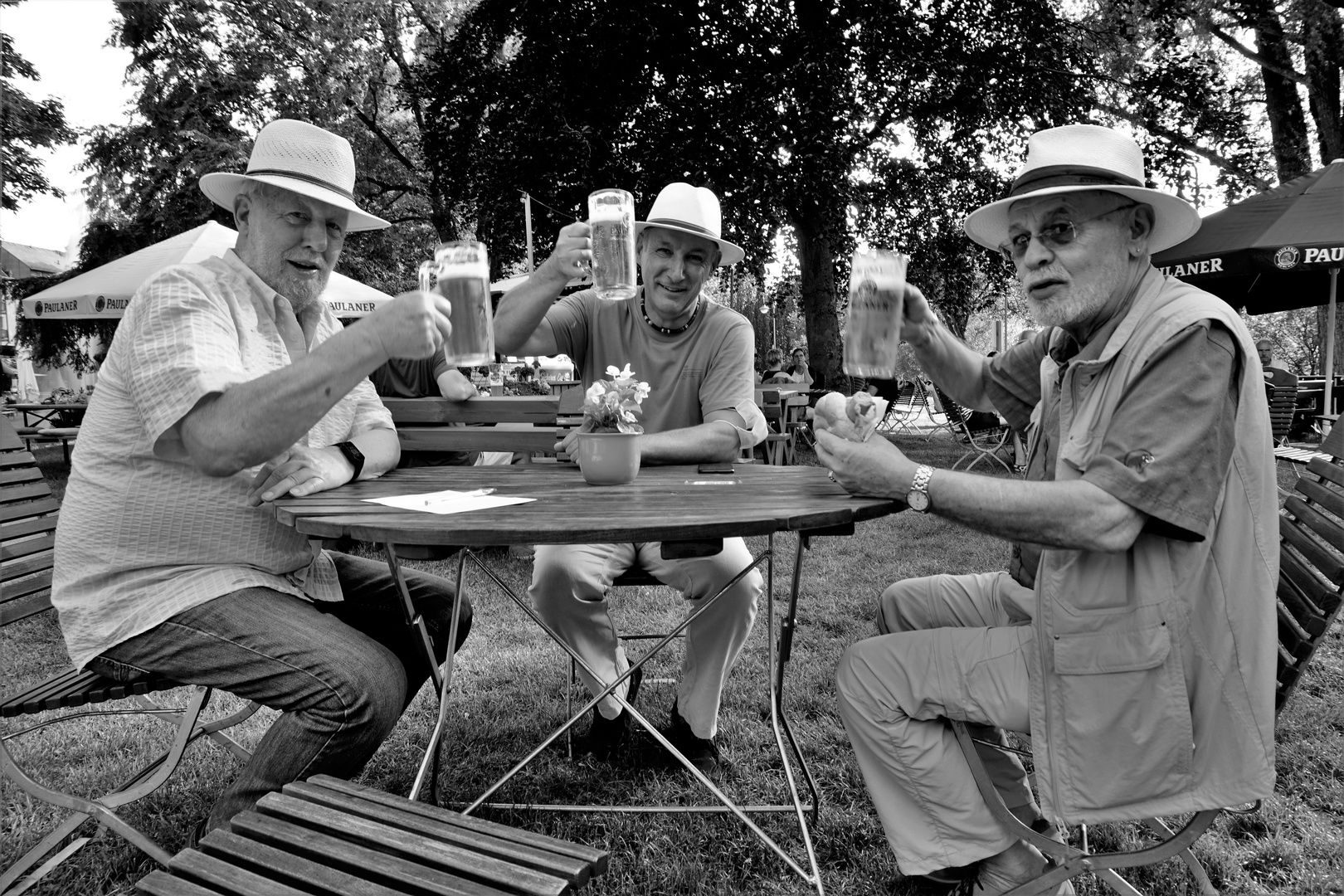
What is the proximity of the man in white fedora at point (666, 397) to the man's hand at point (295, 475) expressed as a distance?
828 millimetres

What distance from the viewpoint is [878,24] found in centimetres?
1124

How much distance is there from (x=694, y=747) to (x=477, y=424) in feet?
10.7

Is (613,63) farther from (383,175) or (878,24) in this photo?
(383,175)

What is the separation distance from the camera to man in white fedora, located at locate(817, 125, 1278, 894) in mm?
1583

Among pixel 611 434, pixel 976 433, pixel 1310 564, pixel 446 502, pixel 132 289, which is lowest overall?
pixel 976 433

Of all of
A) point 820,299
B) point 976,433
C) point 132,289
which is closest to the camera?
point 132,289

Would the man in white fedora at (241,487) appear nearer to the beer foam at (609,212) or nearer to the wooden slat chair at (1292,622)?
the beer foam at (609,212)

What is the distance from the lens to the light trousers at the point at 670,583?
2818mm

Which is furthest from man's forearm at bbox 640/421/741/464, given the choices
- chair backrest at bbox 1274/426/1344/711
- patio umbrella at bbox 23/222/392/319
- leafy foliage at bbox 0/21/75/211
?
leafy foliage at bbox 0/21/75/211

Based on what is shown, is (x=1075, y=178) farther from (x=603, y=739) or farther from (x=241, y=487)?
(x=603, y=739)

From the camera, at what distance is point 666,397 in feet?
10.6

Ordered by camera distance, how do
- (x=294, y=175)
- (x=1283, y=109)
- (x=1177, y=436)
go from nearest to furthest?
(x=1177, y=436), (x=294, y=175), (x=1283, y=109)

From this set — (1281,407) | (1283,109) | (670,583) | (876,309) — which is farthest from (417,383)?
(1283,109)

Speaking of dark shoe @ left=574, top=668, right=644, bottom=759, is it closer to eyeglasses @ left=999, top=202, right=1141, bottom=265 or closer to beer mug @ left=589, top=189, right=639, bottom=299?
beer mug @ left=589, top=189, right=639, bottom=299
